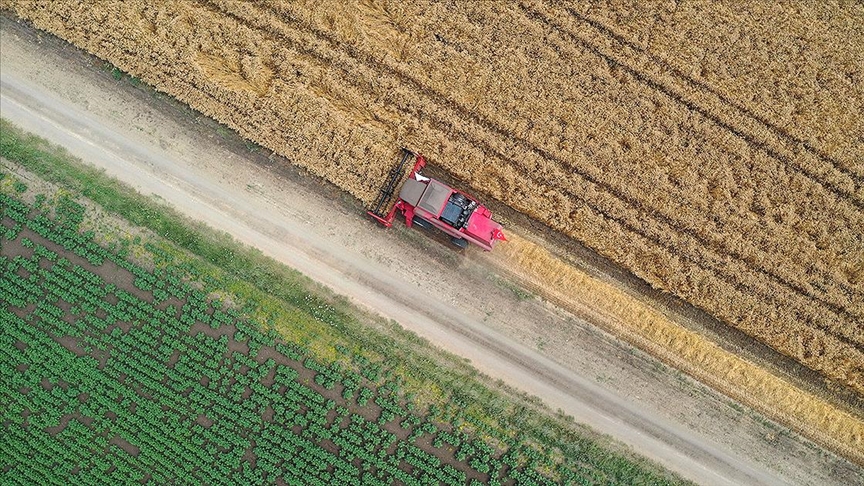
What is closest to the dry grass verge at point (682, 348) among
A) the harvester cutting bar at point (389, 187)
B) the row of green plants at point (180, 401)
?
the harvester cutting bar at point (389, 187)

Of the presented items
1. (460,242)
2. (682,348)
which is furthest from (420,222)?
(682,348)

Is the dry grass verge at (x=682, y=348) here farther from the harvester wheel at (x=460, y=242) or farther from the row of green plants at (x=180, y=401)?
the row of green plants at (x=180, y=401)

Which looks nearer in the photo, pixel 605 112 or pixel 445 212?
pixel 445 212

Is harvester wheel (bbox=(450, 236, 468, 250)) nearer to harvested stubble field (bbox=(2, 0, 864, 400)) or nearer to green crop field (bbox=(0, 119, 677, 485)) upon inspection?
harvested stubble field (bbox=(2, 0, 864, 400))

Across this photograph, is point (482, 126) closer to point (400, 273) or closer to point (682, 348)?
point (400, 273)

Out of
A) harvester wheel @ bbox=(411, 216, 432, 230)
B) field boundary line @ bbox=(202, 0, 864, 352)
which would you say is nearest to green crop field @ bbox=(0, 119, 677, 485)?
harvester wheel @ bbox=(411, 216, 432, 230)

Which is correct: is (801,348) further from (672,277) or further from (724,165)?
(724,165)

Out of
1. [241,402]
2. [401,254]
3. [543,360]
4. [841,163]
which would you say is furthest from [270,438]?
[841,163]
